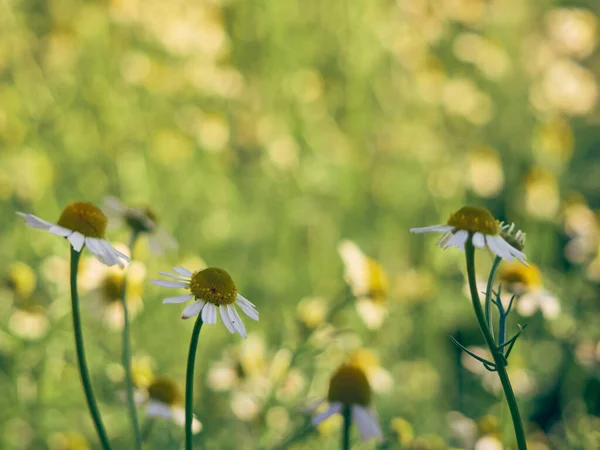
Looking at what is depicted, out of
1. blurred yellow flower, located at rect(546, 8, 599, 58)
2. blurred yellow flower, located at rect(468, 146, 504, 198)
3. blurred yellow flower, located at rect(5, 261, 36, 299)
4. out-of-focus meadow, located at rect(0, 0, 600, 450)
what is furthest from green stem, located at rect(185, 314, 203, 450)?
blurred yellow flower, located at rect(546, 8, 599, 58)

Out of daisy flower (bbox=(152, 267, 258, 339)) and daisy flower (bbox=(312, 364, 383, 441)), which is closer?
daisy flower (bbox=(152, 267, 258, 339))

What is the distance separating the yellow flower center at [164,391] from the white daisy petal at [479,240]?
2.06ft

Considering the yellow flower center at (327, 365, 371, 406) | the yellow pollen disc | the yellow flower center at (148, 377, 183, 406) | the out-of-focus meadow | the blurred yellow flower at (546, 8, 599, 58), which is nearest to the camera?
the yellow flower center at (327, 365, 371, 406)

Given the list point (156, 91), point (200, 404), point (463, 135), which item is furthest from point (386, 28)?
point (200, 404)

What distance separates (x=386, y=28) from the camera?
3.25 m

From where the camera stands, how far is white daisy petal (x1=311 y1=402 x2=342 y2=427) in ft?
3.47

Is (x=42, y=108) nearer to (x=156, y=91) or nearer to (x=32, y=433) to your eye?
(x=156, y=91)

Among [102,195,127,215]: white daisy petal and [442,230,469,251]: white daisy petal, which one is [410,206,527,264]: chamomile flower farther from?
[102,195,127,215]: white daisy petal

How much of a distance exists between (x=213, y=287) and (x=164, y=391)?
43 centimetres

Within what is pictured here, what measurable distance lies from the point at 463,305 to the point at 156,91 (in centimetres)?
149

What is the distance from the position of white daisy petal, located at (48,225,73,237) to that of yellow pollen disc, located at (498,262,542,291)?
0.92m

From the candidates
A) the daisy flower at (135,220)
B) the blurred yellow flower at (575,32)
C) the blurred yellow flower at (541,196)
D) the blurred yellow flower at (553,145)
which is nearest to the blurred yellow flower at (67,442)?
the daisy flower at (135,220)

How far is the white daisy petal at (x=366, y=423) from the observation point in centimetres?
108

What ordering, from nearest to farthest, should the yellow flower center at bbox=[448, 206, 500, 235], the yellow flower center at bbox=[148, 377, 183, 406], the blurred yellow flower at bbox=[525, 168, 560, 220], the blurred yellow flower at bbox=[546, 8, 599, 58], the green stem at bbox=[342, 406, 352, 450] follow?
the yellow flower center at bbox=[448, 206, 500, 235] < the green stem at bbox=[342, 406, 352, 450] < the yellow flower center at bbox=[148, 377, 183, 406] < the blurred yellow flower at bbox=[525, 168, 560, 220] < the blurred yellow flower at bbox=[546, 8, 599, 58]
